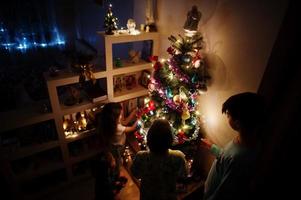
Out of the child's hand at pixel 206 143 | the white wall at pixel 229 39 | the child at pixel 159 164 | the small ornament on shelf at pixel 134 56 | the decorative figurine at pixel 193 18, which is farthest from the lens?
the small ornament on shelf at pixel 134 56

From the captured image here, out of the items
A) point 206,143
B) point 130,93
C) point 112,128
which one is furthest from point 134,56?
point 206,143

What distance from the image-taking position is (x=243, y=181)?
1.58 meters

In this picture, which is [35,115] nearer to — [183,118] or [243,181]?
[183,118]

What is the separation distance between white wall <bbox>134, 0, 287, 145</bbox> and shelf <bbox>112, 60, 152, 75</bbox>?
46cm

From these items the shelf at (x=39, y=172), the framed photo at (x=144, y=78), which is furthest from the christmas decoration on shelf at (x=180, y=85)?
the shelf at (x=39, y=172)

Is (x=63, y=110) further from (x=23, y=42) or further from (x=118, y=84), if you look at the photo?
(x=23, y=42)

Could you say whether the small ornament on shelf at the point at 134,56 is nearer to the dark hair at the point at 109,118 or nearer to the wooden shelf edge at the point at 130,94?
the wooden shelf edge at the point at 130,94

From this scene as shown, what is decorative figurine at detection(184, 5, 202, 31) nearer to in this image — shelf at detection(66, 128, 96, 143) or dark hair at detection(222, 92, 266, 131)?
dark hair at detection(222, 92, 266, 131)

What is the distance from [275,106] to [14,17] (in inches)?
147

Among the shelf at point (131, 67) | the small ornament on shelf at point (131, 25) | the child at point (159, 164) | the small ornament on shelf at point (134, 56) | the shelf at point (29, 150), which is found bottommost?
the shelf at point (29, 150)

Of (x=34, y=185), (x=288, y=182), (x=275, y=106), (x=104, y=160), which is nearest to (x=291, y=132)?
(x=275, y=106)

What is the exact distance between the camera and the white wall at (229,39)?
169cm

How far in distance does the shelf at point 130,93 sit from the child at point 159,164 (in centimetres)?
109

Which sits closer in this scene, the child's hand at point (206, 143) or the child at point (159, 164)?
the child at point (159, 164)
